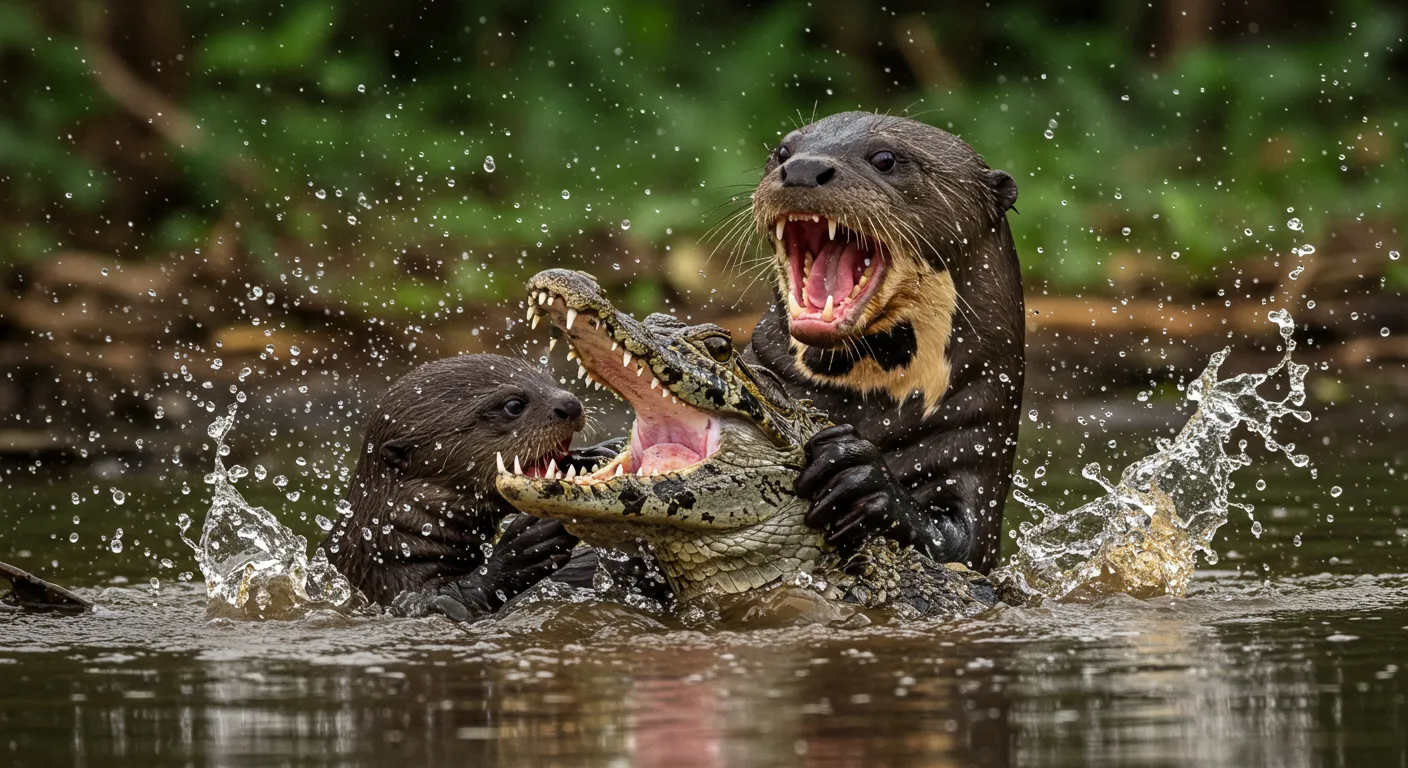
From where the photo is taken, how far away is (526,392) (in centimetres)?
667

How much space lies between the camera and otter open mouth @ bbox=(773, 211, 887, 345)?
6.50 m

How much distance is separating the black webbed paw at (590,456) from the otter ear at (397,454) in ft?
1.56

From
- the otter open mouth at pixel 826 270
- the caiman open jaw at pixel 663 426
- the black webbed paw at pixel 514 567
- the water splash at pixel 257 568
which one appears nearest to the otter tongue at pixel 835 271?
the otter open mouth at pixel 826 270

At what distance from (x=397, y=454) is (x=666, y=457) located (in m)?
1.24

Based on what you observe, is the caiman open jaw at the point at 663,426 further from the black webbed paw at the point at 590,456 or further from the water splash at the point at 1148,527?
the water splash at the point at 1148,527

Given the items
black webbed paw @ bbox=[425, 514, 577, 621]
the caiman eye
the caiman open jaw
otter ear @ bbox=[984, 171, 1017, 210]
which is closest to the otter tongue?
otter ear @ bbox=[984, 171, 1017, 210]

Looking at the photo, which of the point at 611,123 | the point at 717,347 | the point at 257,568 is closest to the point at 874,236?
the point at 717,347

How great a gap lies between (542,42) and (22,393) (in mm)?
5549

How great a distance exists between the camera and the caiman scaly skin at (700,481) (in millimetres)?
5385

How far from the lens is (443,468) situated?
21.6 ft

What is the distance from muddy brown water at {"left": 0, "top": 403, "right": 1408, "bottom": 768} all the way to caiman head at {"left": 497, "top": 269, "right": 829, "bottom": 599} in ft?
0.77

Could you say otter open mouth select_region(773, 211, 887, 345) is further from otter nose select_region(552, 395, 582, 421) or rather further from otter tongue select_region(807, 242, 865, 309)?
otter nose select_region(552, 395, 582, 421)

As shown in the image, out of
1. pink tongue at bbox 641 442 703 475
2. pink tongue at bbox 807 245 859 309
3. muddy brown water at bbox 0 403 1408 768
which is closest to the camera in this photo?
muddy brown water at bbox 0 403 1408 768

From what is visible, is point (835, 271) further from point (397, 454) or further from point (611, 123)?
point (611, 123)
